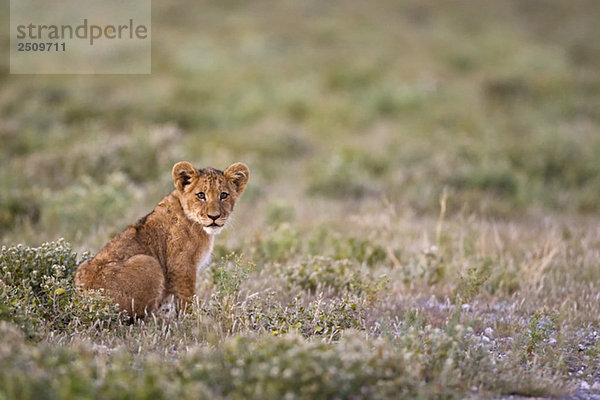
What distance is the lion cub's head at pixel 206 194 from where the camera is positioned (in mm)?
5621

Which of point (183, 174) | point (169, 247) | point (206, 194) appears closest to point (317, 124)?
point (183, 174)

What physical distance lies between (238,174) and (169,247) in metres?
0.91

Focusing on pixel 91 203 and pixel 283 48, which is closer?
pixel 91 203

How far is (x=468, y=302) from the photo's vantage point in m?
6.61

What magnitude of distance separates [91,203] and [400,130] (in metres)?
9.36

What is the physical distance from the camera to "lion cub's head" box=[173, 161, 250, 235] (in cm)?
562

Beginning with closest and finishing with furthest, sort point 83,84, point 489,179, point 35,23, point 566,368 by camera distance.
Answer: point 566,368
point 489,179
point 83,84
point 35,23

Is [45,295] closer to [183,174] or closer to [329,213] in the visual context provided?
[183,174]

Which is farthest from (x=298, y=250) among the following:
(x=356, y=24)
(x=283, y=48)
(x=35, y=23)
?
(x=356, y=24)

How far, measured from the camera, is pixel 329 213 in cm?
1042

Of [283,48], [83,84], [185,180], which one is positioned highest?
[283,48]

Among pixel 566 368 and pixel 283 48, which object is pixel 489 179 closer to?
pixel 566 368

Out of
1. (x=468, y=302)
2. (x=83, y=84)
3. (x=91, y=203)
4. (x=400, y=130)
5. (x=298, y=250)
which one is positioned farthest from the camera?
(x=83, y=84)

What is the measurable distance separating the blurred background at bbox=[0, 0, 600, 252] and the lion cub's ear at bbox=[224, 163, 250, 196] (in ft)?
7.33
